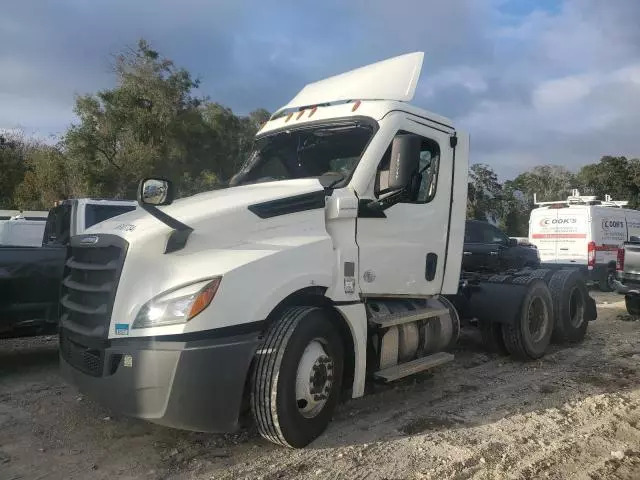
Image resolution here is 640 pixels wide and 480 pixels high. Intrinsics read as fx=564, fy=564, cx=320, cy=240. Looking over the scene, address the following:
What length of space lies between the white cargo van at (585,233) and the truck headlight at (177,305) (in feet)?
47.4

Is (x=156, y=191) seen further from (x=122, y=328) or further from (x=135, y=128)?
(x=135, y=128)

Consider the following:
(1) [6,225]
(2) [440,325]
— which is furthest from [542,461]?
(1) [6,225]

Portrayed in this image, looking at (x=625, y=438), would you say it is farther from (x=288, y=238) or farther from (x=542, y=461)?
(x=288, y=238)

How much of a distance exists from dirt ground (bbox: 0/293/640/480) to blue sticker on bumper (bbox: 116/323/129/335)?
93 centimetres

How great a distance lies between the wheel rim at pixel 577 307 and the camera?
8311mm

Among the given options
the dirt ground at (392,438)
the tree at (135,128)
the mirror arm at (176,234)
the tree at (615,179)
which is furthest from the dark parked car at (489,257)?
the tree at (615,179)

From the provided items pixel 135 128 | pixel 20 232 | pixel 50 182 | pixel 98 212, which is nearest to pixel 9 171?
pixel 50 182

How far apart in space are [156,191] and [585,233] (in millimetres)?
15121

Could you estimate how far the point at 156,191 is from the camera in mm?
4086

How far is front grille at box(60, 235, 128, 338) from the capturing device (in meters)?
3.73

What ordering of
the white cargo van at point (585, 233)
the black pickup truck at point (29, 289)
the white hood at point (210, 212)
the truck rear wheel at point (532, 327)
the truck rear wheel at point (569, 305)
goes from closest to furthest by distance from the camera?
the white hood at point (210, 212)
the black pickup truck at point (29, 289)
the truck rear wheel at point (532, 327)
the truck rear wheel at point (569, 305)
the white cargo van at point (585, 233)

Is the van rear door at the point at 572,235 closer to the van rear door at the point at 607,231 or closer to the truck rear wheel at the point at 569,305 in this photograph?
the van rear door at the point at 607,231

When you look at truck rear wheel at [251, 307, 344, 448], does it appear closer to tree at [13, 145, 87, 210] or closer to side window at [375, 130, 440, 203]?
side window at [375, 130, 440, 203]

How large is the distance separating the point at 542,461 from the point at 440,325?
73.2 inches
